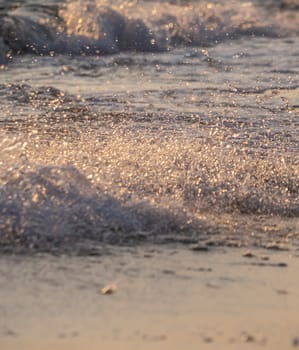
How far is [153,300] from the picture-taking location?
3.35 metres

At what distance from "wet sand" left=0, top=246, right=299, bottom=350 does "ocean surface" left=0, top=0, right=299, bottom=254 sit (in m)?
0.18

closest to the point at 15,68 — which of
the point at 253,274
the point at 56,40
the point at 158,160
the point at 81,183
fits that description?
the point at 56,40

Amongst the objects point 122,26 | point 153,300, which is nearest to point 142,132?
point 153,300

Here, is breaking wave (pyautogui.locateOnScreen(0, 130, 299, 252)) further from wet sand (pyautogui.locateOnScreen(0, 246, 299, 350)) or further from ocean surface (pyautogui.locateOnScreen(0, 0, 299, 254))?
wet sand (pyautogui.locateOnScreen(0, 246, 299, 350))

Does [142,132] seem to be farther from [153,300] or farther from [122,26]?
[122,26]

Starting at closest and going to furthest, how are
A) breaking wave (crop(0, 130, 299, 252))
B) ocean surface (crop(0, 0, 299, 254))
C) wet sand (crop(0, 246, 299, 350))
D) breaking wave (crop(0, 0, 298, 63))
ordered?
wet sand (crop(0, 246, 299, 350))
breaking wave (crop(0, 130, 299, 252))
ocean surface (crop(0, 0, 299, 254))
breaking wave (crop(0, 0, 298, 63))

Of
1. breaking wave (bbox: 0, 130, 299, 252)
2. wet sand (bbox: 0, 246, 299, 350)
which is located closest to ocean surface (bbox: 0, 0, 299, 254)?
breaking wave (bbox: 0, 130, 299, 252)

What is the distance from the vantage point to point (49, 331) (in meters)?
3.03

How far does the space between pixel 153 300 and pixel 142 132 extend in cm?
282

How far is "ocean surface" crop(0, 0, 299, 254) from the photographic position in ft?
13.6

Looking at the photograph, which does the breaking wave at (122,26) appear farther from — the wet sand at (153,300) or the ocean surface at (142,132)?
the wet sand at (153,300)

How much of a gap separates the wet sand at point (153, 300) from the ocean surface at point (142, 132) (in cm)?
18

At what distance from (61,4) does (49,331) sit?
10430 mm

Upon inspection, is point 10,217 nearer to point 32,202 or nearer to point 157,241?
point 32,202
